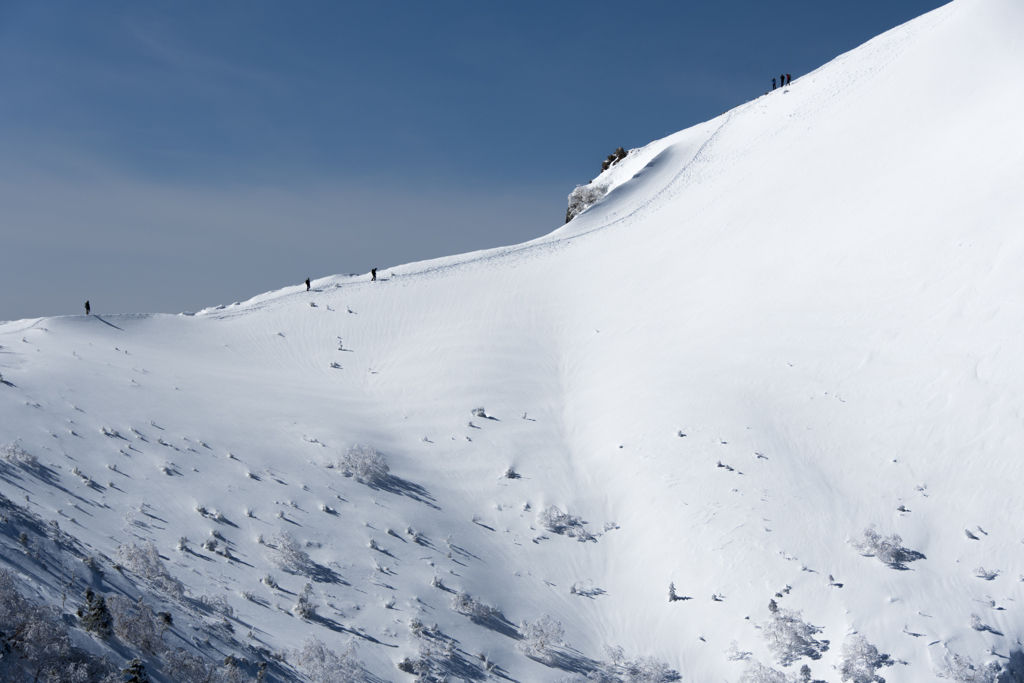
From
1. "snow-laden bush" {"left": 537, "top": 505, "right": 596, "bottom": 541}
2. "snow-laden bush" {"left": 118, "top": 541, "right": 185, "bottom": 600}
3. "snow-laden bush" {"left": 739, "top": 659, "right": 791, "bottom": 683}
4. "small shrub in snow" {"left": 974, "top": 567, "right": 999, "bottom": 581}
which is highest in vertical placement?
"snow-laden bush" {"left": 118, "top": 541, "right": 185, "bottom": 600}

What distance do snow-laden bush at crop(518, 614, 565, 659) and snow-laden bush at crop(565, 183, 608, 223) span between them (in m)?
48.0

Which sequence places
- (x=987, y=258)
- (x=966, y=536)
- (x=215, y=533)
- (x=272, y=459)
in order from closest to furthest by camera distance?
1. (x=215, y=533)
2. (x=966, y=536)
3. (x=272, y=459)
4. (x=987, y=258)

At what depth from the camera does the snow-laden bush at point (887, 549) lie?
64.0 feet

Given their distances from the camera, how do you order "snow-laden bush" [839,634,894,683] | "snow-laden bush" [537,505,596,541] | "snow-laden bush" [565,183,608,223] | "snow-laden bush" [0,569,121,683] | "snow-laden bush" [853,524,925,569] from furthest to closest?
"snow-laden bush" [565,183,608,223] < "snow-laden bush" [537,505,596,541] < "snow-laden bush" [853,524,925,569] < "snow-laden bush" [839,634,894,683] < "snow-laden bush" [0,569,121,683]

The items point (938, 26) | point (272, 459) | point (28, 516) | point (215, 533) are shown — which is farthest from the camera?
point (938, 26)

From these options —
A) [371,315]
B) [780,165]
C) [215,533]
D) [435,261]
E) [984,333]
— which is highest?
[780,165]

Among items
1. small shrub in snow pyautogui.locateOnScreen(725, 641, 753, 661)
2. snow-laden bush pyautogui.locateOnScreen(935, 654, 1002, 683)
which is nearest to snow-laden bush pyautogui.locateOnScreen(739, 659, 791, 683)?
small shrub in snow pyautogui.locateOnScreen(725, 641, 753, 661)

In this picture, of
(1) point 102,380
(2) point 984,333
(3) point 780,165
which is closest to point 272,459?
(1) point 102,380

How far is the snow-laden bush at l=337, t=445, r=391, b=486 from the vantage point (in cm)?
2267

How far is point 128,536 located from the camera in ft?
55.2

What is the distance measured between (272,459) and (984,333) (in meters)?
23.6

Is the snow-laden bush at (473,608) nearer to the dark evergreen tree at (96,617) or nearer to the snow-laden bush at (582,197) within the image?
the dark evergreen tree at (96,617)

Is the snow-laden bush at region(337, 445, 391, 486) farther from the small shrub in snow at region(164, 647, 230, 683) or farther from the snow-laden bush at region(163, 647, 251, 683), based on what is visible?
the small shrub in snow at region(164, 647, 230, 683)

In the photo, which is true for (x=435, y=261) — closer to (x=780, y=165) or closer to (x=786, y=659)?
(x=780, y=165)
